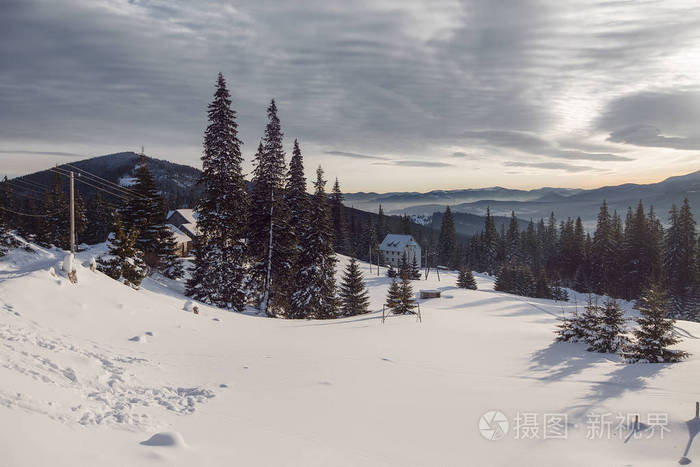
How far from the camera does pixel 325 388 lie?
1030cm

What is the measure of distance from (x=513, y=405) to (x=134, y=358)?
11134mm

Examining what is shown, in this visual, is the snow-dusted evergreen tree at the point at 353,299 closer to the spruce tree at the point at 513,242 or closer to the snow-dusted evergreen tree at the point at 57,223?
the snow-dusted evergreen tree at the point at 57,223

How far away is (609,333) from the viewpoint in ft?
54.2

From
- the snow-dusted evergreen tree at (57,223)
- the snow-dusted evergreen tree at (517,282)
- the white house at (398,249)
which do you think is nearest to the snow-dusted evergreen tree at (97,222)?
the snow-dusted evergreen tree at (57,223)

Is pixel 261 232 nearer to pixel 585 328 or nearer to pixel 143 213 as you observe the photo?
pixel 143 213

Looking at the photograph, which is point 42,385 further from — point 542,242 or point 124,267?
point 542,242

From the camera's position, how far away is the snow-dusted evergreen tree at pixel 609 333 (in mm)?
16328

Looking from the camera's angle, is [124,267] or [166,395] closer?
[166,395]

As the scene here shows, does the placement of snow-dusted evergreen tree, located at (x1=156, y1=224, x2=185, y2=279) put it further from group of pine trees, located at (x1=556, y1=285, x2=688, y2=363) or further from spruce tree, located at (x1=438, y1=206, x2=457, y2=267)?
spruce tree, located at (x1=438, y1=206, x2=457, y2=267)

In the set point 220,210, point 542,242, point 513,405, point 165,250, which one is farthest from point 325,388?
point 542,242

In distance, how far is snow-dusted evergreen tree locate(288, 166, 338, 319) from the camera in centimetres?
2888

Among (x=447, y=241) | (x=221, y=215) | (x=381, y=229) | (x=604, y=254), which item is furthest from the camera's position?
(x=381, y=229)

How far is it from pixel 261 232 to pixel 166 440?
71.4ft

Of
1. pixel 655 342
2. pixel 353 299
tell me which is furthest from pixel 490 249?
pixel 655 342
